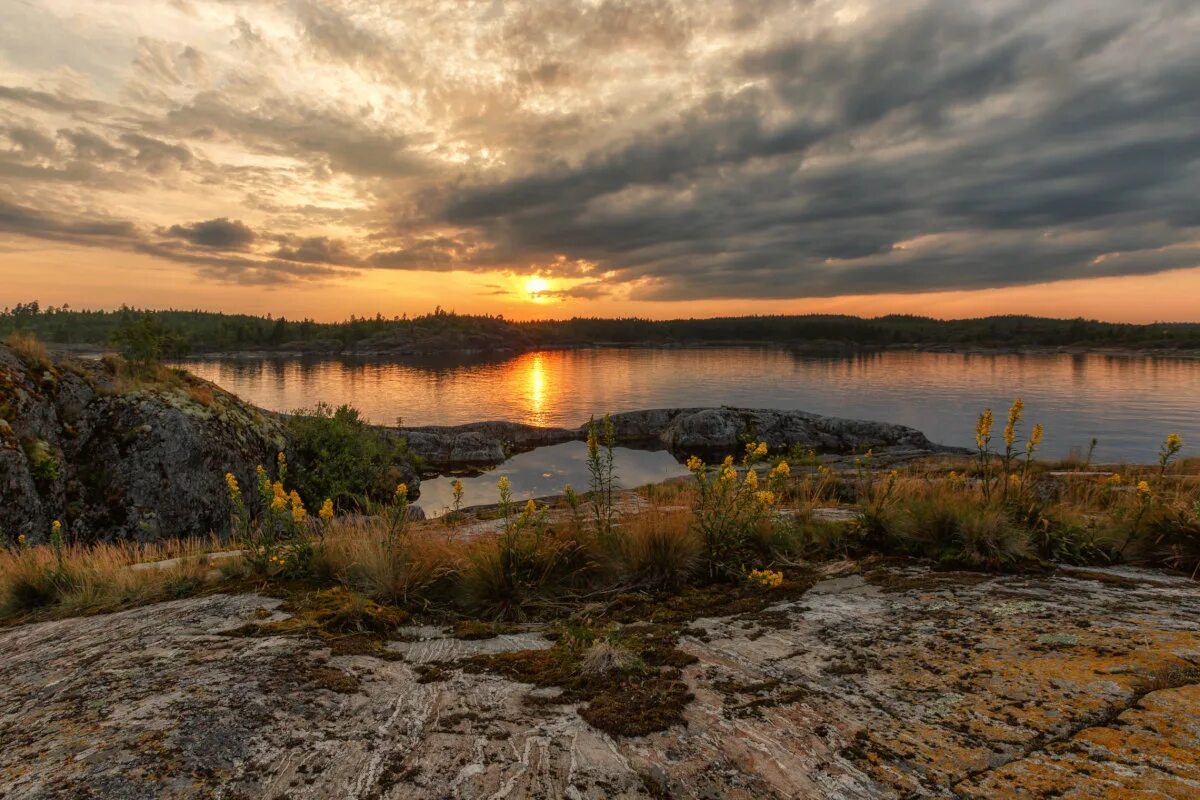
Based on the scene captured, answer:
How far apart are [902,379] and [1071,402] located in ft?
77.6

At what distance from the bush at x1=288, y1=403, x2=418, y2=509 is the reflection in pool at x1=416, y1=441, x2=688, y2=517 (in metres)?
3.13

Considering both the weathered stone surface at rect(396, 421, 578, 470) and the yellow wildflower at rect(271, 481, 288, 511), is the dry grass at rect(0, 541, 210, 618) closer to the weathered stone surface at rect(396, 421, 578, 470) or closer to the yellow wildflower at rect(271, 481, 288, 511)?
the yellow wildflower at rect(271, 481, 288, 511)

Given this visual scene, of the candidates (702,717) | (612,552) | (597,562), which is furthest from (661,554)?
(702,717)

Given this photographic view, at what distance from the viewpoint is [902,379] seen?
254 ft

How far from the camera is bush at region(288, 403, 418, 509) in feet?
56.9

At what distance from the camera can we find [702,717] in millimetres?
2900

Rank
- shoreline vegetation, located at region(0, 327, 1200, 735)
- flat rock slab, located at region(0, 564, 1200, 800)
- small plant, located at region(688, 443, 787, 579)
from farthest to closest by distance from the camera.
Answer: small plant, located at region(688, 443, 787, 579)
shoreline vegetation, located at region(0, 327, 1200, 735)
flat rock slab, located at region(0, 564, 1200, 800)

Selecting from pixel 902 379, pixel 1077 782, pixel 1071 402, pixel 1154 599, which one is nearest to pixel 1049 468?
pixel 1154 599

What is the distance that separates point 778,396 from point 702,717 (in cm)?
6025

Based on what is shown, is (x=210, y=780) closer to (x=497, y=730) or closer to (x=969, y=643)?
(x=497, y=730)

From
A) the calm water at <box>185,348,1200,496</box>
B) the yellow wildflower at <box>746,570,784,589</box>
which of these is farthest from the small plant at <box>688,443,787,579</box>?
the calm water at <box>185,348,1200,496</box>

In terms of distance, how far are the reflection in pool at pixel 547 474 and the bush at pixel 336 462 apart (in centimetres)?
313

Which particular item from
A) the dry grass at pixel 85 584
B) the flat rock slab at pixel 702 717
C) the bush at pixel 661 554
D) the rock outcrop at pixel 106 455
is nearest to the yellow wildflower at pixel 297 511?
the dry grass at pixel 85 584

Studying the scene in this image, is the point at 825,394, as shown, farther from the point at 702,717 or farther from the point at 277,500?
the point at 702,717
